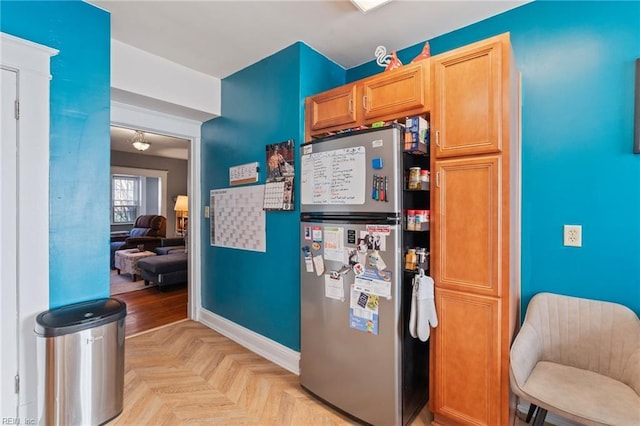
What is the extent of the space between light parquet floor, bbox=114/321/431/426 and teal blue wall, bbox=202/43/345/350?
32 cm

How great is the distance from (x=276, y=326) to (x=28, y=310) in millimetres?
1643

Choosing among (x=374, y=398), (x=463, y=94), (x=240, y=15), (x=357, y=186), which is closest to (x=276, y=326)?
(x=374, y=398)

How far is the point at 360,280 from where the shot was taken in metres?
1.84

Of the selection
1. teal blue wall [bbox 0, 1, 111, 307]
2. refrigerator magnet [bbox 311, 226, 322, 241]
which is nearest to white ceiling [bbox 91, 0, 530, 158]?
teal blue wall [bbox 0, 1, 111, 307]

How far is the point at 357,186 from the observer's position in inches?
72.9

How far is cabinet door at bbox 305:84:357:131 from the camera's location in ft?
7.12

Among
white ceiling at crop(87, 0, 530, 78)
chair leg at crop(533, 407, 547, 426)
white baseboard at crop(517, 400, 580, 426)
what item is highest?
white ceiling at crop(87, 0, 530, 78)

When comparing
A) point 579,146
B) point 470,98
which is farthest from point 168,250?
point 579,146

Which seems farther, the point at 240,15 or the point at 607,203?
the point at 240,15

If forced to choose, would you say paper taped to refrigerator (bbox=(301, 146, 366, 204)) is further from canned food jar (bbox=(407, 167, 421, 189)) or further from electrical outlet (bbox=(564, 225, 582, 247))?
electrical outlet (bbox=(564, 225, 582, 247))

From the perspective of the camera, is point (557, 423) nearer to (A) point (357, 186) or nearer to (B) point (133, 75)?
(A) point (357, 186)

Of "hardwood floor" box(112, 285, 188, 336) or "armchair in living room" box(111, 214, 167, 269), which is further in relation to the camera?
"armchair in living room" box(111, 214, 167, 269)

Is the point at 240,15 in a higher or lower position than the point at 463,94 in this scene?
higher

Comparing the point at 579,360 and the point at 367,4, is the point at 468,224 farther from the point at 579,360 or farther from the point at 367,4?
the point at 367,4
